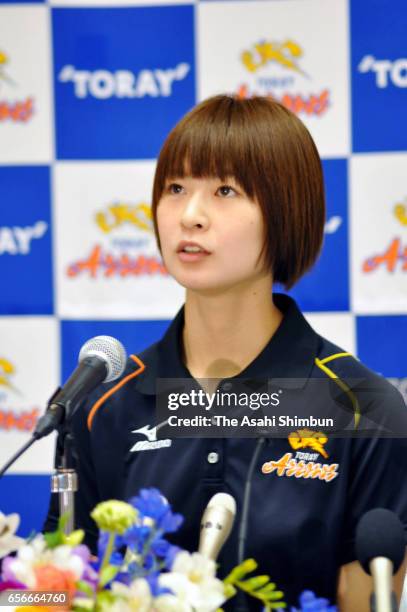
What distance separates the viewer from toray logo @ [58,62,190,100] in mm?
2402

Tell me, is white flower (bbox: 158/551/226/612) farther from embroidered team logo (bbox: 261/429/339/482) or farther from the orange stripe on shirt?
the orange stripe on shirt

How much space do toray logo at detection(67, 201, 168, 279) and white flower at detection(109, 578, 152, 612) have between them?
5.92ft

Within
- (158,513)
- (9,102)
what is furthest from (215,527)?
(9,102)

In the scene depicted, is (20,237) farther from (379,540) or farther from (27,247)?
(379,540)

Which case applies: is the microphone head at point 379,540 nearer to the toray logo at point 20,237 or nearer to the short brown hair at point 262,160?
the short brown hair at point 262,160

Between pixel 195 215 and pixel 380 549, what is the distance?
566 millimetres

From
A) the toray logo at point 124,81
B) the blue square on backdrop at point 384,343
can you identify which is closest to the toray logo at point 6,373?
the toray logo at point 124,81

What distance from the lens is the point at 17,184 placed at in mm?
2461

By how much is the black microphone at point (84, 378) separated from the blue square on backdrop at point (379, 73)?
5.02ft

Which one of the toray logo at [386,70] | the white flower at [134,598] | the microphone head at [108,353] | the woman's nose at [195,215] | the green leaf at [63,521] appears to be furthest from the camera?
the toray logo at [386,70]

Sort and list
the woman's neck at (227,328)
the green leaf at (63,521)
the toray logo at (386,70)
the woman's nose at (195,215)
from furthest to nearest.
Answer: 1. the toray logo at (386,70)
2. the woman's neck at (227,328)
3. the woman's nose at (195,215)
4. the green leaf at (63,521)

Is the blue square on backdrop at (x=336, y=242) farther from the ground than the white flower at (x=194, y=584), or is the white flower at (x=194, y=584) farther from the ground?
the blue square on backdrop at (x=336, y=242)

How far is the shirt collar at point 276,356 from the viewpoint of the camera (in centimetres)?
132

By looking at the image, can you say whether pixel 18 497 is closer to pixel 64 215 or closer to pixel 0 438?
pixel 0 438
